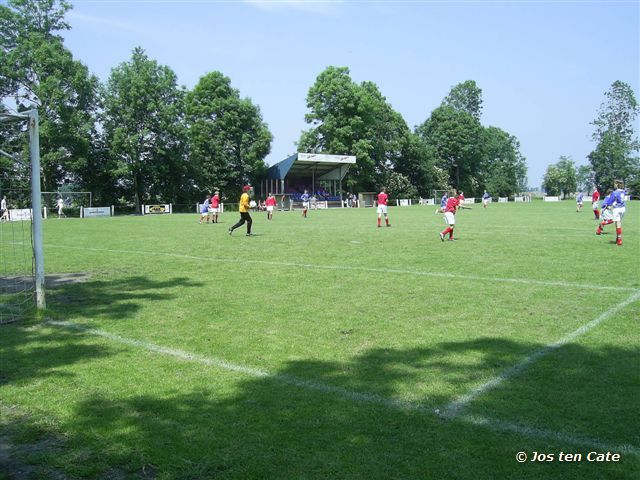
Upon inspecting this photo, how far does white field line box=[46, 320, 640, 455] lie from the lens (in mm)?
3773

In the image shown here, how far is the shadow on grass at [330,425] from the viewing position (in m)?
3.46

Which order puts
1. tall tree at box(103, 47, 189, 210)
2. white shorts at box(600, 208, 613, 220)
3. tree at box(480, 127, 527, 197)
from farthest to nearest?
1. tree at box(480, 127, 527, 197)
2. tall tree at box(103, 47, 189, 210)
3. white shorts at box(600, 208, 613, 220)

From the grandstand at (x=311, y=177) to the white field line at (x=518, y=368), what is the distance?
5337 cm

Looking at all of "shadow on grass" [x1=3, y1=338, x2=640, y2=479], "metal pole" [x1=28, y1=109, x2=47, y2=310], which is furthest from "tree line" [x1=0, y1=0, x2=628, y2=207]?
"shadow on grass" [x1=3, y1=338, x2=640, y2=479]

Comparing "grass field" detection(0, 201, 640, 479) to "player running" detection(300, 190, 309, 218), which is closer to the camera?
"grass field" detection(0, 201, 640, 479)


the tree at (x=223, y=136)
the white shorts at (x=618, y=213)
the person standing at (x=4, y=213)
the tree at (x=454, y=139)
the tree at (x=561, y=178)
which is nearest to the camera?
the white shorts at (x=618, y=213)

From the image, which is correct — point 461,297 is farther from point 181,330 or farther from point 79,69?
point 79,69

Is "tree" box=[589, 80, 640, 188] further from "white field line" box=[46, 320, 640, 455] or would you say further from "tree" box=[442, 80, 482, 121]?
"white field line" box=[46, 320, 640, 455]

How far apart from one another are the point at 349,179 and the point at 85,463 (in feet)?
227

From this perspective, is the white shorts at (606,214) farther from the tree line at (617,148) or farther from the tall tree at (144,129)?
the tree line at (617,148)

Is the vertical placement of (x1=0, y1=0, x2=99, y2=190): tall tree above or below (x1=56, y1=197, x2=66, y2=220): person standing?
above

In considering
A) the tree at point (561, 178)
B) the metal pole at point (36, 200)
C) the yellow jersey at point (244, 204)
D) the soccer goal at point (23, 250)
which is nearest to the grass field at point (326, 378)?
the metal pole at point (36, 200)

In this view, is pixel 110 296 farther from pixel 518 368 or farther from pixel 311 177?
pixel 311 177

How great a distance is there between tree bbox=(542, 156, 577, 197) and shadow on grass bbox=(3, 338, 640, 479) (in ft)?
457
